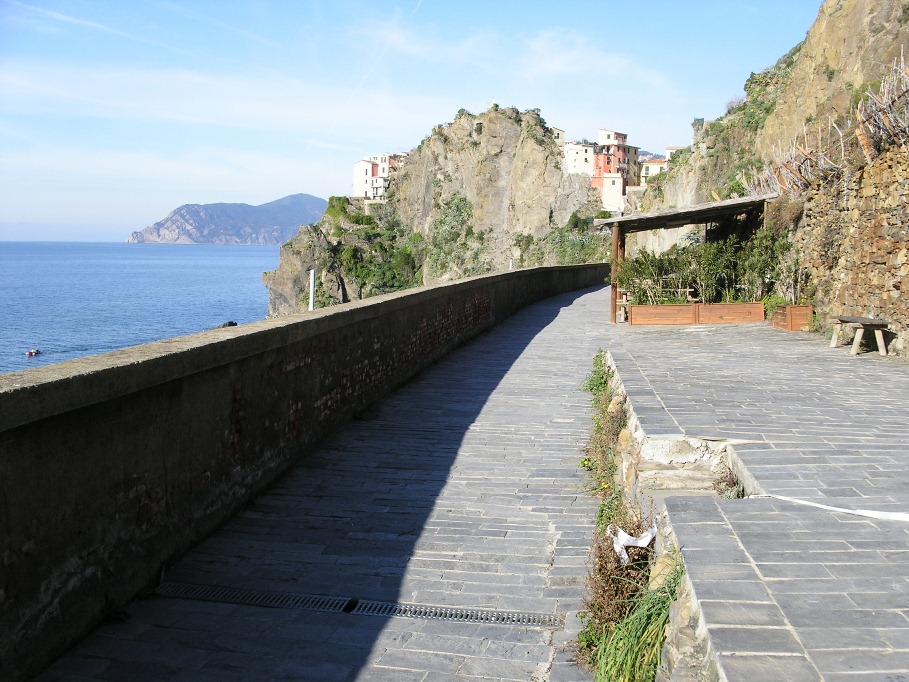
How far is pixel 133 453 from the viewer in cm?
446

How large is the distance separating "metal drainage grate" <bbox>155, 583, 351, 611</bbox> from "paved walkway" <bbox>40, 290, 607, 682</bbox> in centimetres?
1

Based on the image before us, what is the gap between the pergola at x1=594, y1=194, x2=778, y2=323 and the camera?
52.1 feet

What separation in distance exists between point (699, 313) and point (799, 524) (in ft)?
40.5

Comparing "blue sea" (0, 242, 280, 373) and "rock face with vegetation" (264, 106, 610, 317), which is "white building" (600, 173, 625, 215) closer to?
"rock face with vegetation" (264, 106, 610, 317)

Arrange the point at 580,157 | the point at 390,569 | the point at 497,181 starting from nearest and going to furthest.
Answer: the point at 390,569, the point at 497,181, the point at 580,157

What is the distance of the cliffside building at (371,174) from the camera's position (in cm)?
16425

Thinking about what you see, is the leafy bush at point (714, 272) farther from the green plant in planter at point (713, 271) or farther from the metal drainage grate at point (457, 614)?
the metal drainage grate at point (457, 614)

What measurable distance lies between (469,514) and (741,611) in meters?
3.23

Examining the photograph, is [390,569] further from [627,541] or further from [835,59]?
[835,59]

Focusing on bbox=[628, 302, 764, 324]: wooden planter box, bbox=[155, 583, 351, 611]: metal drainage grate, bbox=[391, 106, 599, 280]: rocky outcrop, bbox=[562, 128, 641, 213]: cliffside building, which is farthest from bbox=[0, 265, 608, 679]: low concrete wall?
bbox=[391, 106, 599, 280]: rocky outcrop

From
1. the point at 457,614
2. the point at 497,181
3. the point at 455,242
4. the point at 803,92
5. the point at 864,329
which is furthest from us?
the point at 455,242

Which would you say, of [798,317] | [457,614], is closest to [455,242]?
[798,317]

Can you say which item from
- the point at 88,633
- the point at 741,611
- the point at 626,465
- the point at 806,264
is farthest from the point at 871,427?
the point at 806,264

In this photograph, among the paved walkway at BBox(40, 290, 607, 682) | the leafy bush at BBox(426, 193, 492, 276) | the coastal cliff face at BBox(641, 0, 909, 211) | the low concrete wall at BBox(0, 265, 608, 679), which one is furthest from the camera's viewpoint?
the leafy bush at BBox(426, 193, 492, 276)
